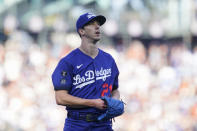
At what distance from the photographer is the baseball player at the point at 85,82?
4781 mm

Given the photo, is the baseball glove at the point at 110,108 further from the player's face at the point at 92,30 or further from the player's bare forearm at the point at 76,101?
the player's face at the point at 92,30

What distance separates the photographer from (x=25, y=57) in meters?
11.5

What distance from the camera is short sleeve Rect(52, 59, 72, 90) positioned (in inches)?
188

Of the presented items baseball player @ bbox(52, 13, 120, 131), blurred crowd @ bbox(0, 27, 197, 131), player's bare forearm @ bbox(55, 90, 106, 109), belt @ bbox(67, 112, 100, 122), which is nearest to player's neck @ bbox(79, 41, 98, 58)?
baseball player @ bbox(52, 13, 120, 131)

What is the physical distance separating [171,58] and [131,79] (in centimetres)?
129

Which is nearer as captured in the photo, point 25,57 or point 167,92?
point 25,57

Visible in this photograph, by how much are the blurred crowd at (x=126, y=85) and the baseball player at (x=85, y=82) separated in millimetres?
6500

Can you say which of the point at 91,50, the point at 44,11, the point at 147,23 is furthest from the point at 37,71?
the point at 91,50

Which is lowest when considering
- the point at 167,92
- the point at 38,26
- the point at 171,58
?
the point at 167,92

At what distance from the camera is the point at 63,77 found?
188 inches

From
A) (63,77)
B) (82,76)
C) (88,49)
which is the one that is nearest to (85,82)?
(82,76)

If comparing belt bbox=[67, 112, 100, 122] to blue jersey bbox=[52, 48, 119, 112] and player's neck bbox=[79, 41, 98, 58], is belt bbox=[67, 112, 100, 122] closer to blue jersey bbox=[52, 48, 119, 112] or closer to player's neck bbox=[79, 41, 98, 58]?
blue jersey bbox=[52, 48, 119, 112]

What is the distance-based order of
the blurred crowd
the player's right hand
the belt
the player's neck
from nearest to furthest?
1. the player's right hand
2. the belt
3. the player's neck
4. the blurred crowd

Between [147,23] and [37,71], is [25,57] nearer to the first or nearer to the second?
[37,71]
